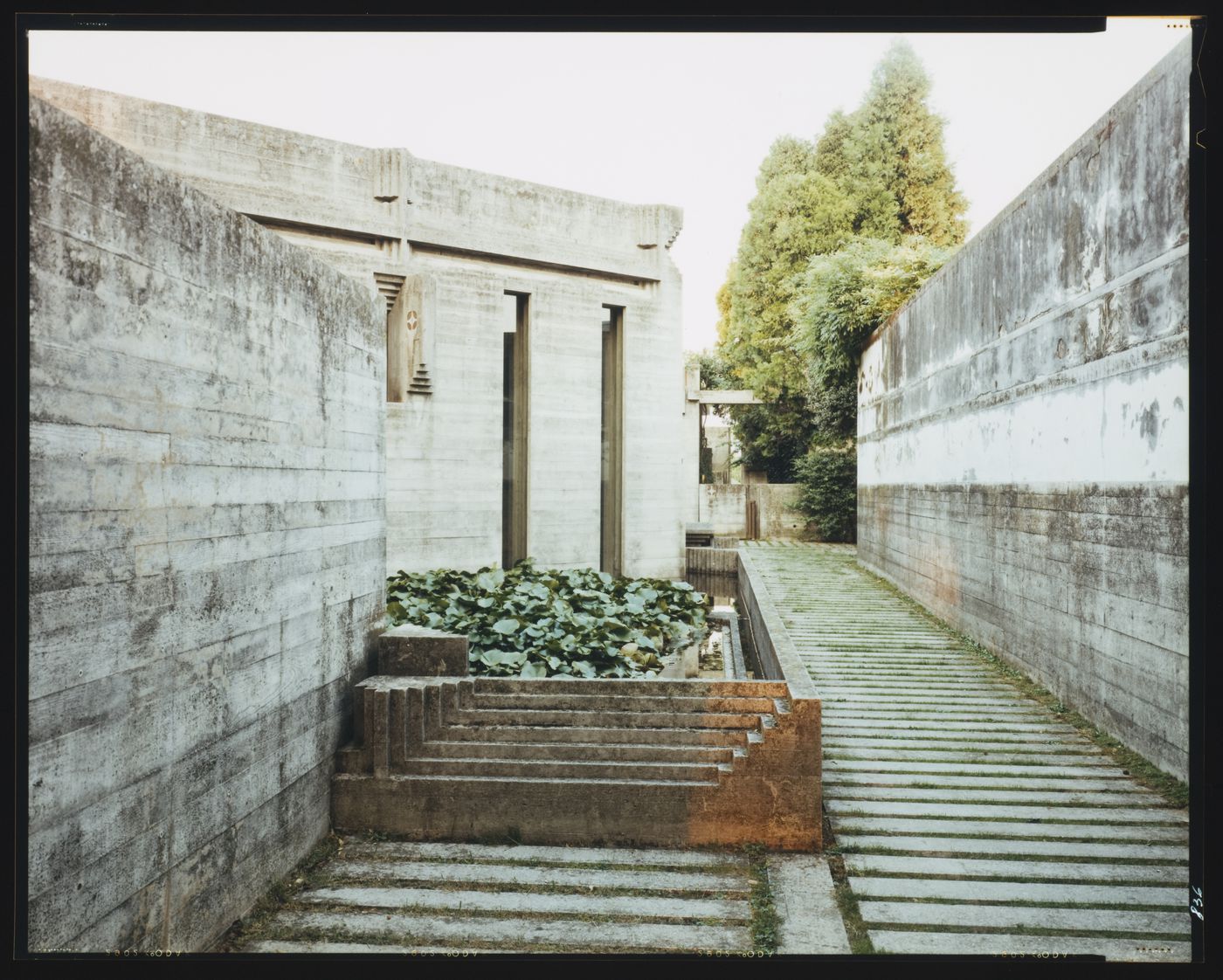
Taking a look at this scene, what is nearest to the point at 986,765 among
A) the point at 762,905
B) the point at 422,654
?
the point at 762,905

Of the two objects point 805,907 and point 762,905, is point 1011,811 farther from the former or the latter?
point 762,905

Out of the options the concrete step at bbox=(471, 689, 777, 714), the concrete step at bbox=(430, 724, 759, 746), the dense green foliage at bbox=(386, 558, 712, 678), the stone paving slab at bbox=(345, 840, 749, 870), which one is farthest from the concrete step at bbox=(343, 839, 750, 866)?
the dense green foliage at bbox=(386, 558, 712, 678)

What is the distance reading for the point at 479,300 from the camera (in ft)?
45.8

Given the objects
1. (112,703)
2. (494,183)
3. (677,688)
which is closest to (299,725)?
(112,703)

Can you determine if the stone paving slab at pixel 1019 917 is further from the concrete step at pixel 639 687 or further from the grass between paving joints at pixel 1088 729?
the concrete step at pixel 639 687

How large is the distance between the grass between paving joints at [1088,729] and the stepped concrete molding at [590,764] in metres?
2.29

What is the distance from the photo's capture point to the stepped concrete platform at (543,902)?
4.54 meters

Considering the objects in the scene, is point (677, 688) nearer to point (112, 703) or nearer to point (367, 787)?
point (367, 787)

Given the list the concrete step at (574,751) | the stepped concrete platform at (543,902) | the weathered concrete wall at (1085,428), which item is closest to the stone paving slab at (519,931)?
the stepped concrete platform at (543,902)

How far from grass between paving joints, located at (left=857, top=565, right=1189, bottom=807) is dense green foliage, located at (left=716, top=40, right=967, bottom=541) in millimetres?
11471

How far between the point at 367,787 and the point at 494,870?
1140 millimetres

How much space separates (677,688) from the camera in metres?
6.38

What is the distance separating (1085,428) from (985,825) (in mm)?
3491

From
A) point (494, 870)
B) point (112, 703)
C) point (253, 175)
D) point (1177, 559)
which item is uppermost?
point (253, 175)
